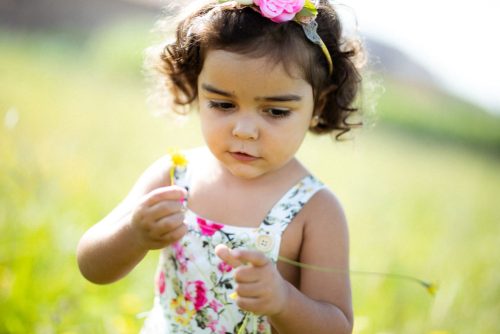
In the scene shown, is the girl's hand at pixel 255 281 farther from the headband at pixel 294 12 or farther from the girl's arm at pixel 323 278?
the headband at pixel 294 12

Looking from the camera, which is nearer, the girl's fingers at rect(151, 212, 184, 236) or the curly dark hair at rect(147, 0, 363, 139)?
the girl's fingers at rect(151, 212, 184, 236)

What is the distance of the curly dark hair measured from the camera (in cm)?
167

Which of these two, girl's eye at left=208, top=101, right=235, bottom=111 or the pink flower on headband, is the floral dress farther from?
the pink flower on headband

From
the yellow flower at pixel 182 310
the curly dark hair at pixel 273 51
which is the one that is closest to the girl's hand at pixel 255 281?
the yellow flower at pixel 182 310

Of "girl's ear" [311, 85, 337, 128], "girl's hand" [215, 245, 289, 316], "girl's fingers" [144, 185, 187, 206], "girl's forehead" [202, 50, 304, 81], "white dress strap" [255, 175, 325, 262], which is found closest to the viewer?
"girl's hand" [215, 245, 289, 316]

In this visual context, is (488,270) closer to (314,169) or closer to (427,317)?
(427,317)

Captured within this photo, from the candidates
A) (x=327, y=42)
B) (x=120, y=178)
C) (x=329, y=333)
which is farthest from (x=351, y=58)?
(x=120, y=178)

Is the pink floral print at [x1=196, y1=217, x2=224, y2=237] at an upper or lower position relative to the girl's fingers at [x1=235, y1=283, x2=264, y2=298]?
upper

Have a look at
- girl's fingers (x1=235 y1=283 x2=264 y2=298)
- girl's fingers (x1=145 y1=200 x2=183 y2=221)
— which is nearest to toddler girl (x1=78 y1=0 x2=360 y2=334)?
girl's fingers (x1=145 y1=200 x2=183 y2=221)

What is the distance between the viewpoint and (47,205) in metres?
2.99

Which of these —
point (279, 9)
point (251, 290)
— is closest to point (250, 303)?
point (251, 290)

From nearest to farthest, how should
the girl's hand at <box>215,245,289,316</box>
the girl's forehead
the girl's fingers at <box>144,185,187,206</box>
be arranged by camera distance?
1. the girl's hand at <box>215,245,289,316</box>
2. the girl's fingers at <box>144,185,187,206</box>
3. the girl's forehead

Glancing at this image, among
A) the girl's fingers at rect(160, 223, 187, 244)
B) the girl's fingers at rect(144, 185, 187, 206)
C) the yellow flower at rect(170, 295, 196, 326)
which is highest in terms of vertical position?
the girl's fingers at rect(144, 185, 187, 206)

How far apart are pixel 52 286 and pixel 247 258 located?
1410 millimetres
